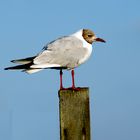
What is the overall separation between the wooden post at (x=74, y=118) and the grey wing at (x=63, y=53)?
2.96m

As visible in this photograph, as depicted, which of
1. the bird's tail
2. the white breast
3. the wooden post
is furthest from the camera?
the white breast

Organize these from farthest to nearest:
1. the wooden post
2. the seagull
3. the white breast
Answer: the white breast, the seagull, the wooden post

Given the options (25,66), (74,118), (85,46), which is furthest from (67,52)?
(74,118)

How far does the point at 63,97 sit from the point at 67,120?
0.32m

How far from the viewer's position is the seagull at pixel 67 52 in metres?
8.41

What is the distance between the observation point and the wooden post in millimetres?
5250

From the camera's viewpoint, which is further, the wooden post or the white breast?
the white breast

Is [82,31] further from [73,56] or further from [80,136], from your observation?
[80,136]

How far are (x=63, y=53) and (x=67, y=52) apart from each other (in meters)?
0.10

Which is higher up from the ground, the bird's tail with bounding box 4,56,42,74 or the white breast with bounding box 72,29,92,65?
the white breast with bounding box 72,29,92,65

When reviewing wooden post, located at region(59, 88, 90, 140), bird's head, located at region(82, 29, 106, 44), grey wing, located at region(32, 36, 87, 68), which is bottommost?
wooden post, located at region(59, 88, 90, 140)

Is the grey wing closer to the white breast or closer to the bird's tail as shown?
the white breast

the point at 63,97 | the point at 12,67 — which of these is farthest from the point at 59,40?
the point at 63,97

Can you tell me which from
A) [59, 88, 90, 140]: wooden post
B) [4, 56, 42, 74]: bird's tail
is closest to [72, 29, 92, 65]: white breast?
[4, 56, 42, 74]: bird's tail
